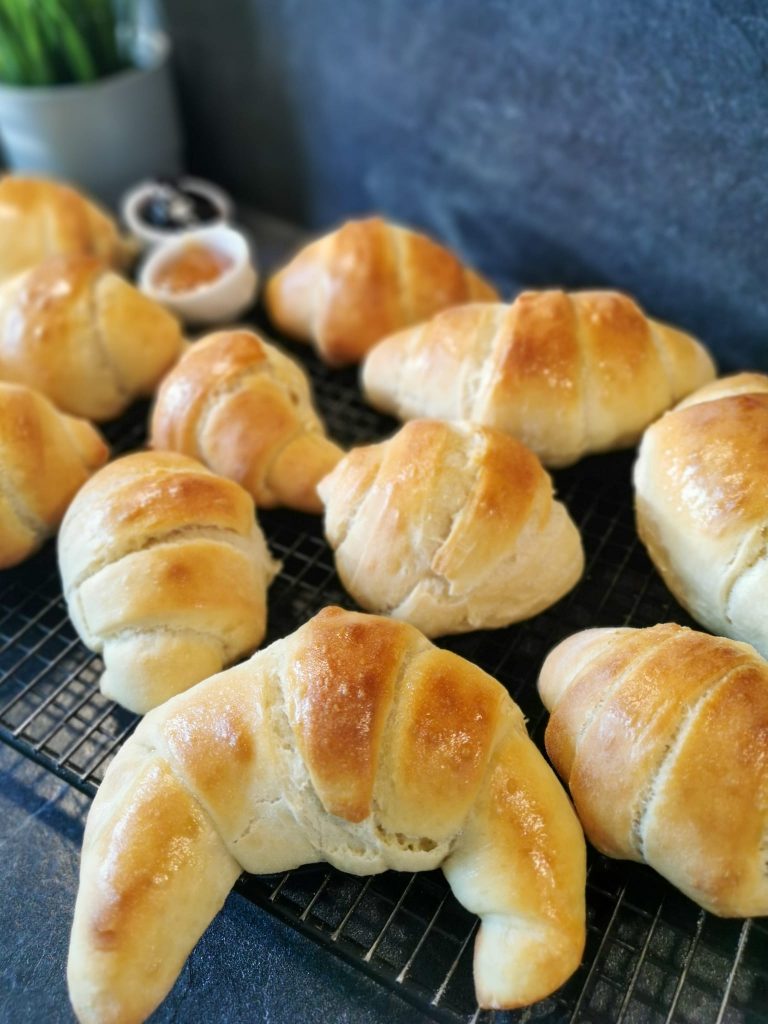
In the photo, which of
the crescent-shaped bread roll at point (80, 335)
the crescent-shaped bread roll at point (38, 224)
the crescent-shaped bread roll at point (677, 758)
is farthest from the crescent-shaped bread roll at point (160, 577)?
the crescent-shaped bread roll at point (38, 224)

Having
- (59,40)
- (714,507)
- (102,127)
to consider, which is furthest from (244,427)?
(59,40)

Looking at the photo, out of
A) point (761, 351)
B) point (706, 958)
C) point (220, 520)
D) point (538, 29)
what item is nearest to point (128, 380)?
point (220, 520)

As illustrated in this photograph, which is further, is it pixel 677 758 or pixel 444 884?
pixel 444 884

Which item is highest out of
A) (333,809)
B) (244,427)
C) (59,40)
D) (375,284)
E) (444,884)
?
(59,40)

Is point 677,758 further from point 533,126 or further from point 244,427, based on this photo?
point 533,126

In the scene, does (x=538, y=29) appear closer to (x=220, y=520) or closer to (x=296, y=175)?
(x=296, y=175)
